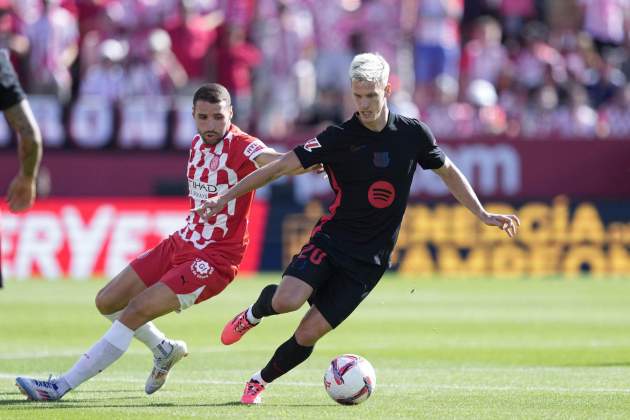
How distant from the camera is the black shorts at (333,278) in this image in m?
9.54

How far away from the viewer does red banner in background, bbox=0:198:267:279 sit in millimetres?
23828

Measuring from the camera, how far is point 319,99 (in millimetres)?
25641

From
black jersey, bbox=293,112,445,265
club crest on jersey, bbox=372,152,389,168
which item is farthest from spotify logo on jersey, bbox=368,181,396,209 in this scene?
club crest on jersey, bbox=372,152,389,168

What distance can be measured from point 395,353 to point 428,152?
450 cm

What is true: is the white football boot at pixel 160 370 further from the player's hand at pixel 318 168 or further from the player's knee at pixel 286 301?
the player's hand at pixel 318 168

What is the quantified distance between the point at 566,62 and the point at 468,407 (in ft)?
63.8

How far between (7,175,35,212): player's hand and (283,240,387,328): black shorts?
7.51 ft

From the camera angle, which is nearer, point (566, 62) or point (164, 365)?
point (164, 365)

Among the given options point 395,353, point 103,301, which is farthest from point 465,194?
point 395,353

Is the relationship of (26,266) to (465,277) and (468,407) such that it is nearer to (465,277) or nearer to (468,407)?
(465,277)

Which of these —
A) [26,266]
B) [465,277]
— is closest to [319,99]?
[465,277]

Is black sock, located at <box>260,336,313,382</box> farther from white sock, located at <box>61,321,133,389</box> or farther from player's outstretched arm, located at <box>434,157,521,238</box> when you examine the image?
player's outstretched arm, located at <box>434,157,521,238</box>

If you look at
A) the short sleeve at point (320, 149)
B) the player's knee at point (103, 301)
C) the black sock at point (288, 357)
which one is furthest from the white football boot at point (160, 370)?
the short sleeve at point (320, 149)

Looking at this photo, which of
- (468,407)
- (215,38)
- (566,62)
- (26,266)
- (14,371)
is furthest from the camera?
(566,62)
